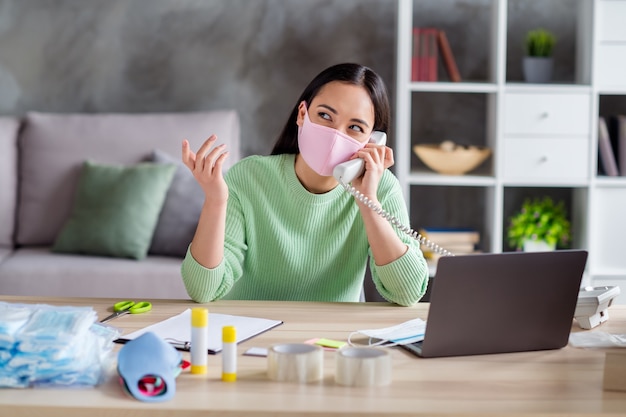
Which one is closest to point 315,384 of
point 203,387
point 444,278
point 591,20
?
point 203,387

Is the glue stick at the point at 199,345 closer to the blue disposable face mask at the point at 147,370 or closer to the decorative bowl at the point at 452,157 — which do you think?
the blue disposable face mask at the point at 147,370

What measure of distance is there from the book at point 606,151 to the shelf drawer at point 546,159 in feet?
0.29

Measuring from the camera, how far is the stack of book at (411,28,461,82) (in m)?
3.60

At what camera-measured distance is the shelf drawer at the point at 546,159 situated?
3.52m

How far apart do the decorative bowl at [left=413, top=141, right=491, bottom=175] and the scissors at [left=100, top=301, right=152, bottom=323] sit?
2038 mm

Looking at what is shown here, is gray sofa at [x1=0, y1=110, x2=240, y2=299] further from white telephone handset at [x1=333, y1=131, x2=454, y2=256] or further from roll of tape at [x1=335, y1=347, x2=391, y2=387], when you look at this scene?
roll of tape at [x1=335, y1=347, x2=391, y2=387]

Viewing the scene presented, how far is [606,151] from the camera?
3.56 meters

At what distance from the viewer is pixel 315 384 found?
1.30m

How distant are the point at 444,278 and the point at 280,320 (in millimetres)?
400

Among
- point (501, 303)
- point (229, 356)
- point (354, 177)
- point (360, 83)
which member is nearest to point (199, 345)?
point (229, 356)

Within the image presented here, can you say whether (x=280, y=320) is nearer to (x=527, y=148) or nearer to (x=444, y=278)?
(x=444, y=278)

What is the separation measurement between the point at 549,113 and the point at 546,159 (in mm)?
183

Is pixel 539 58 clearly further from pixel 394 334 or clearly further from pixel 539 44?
pixel 394 334

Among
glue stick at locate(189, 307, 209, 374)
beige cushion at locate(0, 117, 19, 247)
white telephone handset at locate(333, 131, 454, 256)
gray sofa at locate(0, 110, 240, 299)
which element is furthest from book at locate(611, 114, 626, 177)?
glue stick at locate(189, 307, 209, 374)
